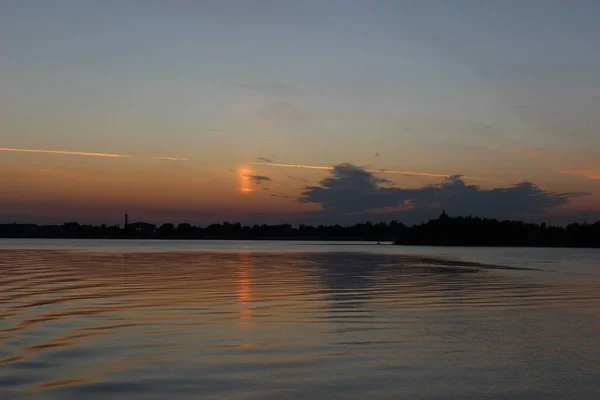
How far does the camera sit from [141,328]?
2173cm

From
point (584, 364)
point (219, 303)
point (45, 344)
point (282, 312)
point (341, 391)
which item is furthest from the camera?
point (219, 303)

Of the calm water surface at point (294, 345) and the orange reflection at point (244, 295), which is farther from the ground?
the orange reflection at point (244, 295)

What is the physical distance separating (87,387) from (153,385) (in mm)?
1330

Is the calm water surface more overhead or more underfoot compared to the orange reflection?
more underfoot

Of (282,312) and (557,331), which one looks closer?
(557,331)

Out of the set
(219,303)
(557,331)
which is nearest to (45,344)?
(219,303)

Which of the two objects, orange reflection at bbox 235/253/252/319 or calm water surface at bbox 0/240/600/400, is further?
orange reflection at bbox 235/253/252/319

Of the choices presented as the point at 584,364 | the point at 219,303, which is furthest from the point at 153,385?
the point at 219,303

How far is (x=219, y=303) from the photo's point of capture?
30.0 meters

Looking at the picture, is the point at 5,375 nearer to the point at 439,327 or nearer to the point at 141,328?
the point at 141,328

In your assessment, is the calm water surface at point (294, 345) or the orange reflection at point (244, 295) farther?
the orange reflection at point (244, 295)

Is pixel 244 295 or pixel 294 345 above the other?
pixel 244 295

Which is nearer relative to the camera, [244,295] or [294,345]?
[294,345]

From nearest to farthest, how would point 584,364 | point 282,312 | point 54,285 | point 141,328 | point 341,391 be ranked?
point 341,391 → point 584,364 → point 141,328 → point 282,312 → point 54,285
